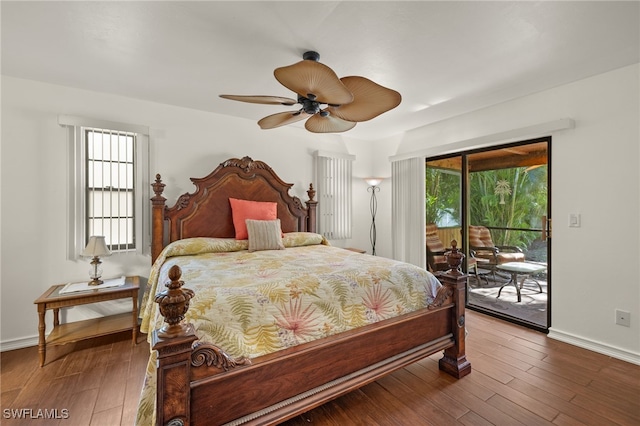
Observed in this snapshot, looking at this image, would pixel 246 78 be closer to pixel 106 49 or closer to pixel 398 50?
pixel 106 49

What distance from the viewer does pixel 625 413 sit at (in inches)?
67.4

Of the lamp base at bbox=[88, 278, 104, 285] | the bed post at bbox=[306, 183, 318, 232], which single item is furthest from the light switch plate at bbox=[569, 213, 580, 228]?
the lamp base at bbox=[88, 278, 104, 285]

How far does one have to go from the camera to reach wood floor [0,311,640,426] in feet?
5.54

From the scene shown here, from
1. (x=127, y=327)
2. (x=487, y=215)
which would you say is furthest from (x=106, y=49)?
(x=487, y=215)

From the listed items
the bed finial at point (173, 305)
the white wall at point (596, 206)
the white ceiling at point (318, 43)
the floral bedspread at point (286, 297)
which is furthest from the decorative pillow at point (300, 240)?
the white wall at point (596, 206)

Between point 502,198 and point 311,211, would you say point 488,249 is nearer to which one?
point 502,198

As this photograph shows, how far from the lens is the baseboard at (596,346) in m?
2.32

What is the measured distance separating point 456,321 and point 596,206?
172 cm

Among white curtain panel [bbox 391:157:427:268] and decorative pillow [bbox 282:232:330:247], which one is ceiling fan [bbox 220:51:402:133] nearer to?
decorative pillow [bbox 282:232:330:247]

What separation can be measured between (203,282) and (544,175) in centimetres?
343

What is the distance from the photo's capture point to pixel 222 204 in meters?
3.47

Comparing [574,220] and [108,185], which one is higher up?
[108,185]

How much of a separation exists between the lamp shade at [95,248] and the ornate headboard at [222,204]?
476mm

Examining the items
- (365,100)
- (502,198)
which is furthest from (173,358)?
(502,198)
